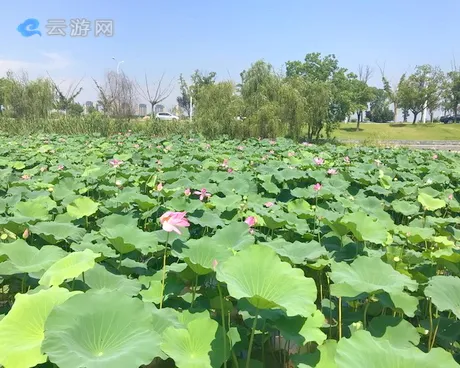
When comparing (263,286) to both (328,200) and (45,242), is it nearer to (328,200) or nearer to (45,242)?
(45,242)

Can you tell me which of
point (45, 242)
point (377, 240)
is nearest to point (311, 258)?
point (377, 240)

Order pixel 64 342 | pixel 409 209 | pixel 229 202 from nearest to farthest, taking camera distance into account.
Result: pixel 64 342 < pixel 229 202 < pixel 409 209

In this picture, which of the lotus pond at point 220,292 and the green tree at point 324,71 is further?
the green tree at point 324,71

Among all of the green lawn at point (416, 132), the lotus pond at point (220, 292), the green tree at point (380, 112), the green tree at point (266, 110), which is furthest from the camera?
the green tree at point (380, 112)

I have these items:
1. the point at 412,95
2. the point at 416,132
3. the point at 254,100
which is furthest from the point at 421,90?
the point at 254,100

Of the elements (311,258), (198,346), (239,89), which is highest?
(239,89)

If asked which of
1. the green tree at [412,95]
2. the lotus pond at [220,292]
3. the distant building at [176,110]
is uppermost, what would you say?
the green tree at [412,95]

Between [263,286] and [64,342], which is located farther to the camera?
[263,286]

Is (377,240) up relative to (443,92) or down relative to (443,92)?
down

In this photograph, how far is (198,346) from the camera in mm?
1115

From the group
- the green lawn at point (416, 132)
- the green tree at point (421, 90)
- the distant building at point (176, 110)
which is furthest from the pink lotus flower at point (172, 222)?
the green tree at point (421, 90)

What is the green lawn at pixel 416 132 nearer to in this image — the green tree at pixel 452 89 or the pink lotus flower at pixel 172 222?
the green tree at pixel 452 89

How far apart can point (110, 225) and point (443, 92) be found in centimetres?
4412

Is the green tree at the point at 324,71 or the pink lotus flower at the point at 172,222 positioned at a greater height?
the green tree at the point at 324,71
